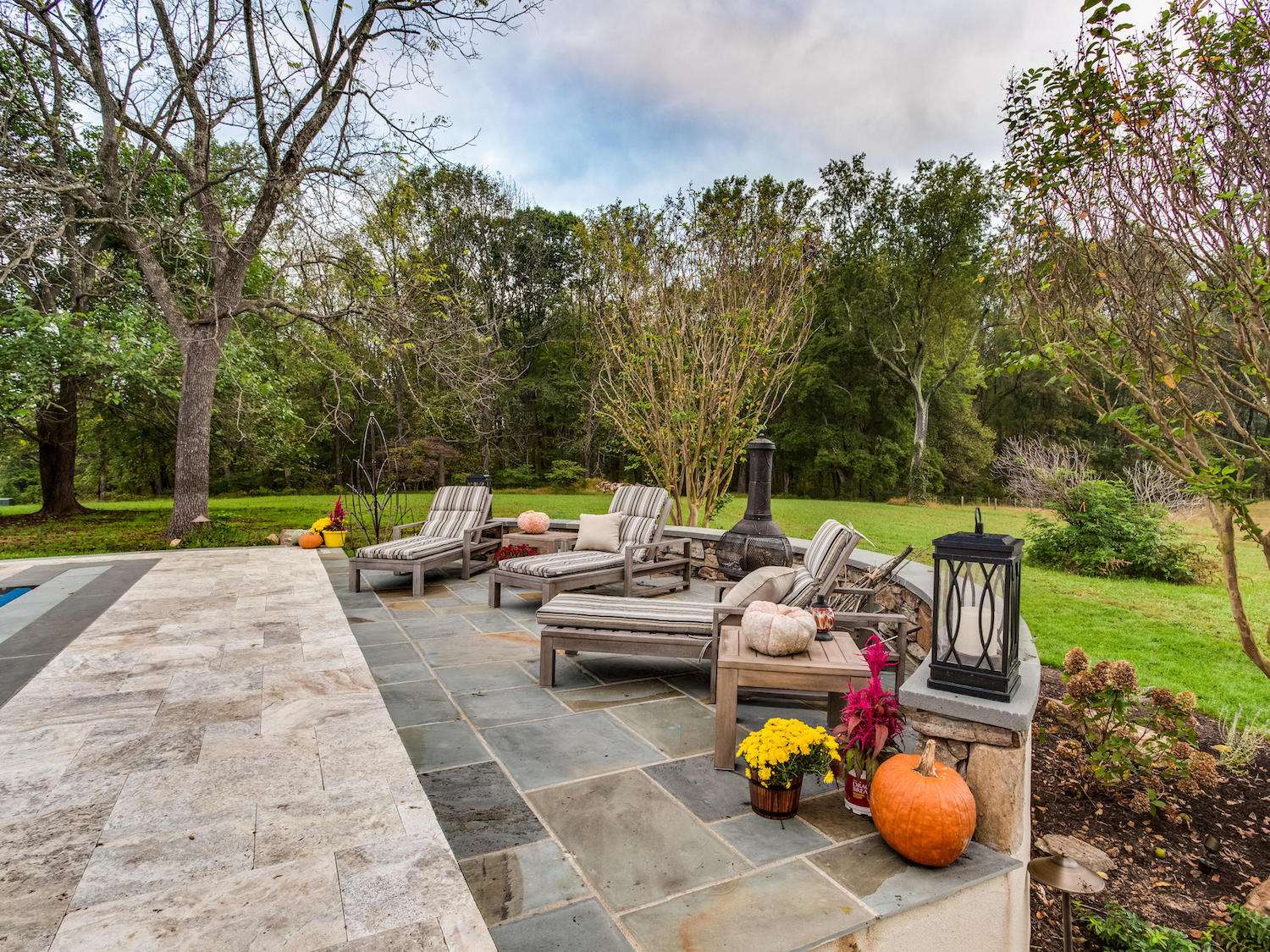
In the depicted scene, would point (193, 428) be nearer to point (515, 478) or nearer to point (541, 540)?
point (541, 540)

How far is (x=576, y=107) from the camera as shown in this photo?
31.9ft

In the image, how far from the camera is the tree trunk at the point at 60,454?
33.6 ft

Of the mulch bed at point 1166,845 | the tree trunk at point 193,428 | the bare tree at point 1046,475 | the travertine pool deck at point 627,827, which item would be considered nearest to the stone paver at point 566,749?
the travertine pool deck at point 627,827

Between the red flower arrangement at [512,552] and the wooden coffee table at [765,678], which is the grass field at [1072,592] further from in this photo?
the red flower arrangement at [512,552]

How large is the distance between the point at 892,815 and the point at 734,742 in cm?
68

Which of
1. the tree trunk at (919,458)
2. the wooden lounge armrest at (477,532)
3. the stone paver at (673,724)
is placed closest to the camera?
the stone paver at (673,724)

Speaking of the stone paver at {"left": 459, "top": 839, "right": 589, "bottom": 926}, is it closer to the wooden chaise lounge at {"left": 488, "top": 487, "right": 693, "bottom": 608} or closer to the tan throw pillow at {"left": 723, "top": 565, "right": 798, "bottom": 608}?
the tan throw pillow at {"left": 723, "top": 565, "right": 798, "bottom": 608}

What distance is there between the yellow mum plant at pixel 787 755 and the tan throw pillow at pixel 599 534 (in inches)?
147

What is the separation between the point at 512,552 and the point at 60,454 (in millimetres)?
9724

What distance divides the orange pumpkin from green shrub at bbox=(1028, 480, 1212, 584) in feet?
21.7

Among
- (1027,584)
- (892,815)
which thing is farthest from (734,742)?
(1027,584)

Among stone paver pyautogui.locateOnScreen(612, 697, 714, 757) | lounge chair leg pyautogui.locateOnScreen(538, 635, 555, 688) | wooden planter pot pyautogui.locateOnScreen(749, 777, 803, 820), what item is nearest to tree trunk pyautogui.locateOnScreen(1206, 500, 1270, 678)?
wooden planter pot pyautogui.locateOnScreen(749, 777, 803, 820)

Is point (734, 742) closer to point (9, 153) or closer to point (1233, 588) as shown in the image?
point (1233, 588)

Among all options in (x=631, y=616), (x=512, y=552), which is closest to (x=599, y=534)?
(x=512, y=552)
